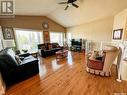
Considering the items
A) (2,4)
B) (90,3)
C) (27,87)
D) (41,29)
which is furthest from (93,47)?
(2,4)

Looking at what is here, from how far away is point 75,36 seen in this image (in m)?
8.13

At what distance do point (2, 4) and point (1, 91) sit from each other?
3.34 meters

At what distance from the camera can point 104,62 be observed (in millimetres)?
2979

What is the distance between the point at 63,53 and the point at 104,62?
2.89m

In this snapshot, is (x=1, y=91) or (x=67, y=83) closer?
(x=1, y=91)

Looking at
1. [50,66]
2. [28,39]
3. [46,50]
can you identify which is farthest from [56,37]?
[50,66]

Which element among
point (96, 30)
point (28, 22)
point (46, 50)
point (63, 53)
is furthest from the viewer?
point (96, 30)

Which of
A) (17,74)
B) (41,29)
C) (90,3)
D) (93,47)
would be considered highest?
(90,3)

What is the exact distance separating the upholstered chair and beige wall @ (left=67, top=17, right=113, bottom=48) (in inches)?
126

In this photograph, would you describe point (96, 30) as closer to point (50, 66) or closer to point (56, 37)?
point (56, 37)

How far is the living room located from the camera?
2.44m

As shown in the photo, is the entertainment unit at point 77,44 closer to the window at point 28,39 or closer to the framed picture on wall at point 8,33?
the window at point 28,39

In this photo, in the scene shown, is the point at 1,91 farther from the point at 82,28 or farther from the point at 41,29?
the point at 82,28

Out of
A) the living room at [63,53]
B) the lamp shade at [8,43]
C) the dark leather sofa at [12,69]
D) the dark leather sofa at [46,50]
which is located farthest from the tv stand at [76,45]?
the dark leather sofa at [12,69]
